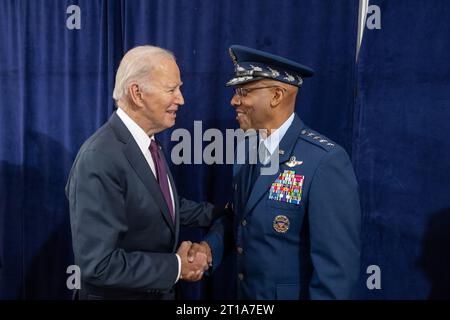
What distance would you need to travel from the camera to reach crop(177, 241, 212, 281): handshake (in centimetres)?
126

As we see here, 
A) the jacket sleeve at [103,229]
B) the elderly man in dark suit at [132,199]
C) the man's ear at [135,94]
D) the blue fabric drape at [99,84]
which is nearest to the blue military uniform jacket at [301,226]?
the elderly man in dark suit at [132,199]

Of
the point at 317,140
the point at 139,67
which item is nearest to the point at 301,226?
the point at 317,140

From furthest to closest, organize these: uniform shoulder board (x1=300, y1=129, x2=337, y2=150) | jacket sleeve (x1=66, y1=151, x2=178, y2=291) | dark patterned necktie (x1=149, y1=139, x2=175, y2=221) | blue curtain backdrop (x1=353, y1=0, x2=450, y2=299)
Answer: blue curtain backdrop (x1=353, y1=0, x2=450, y2=299) < dark patterned necktie (x1=149, y1=139, x2=175, y2=221) < uniform shoulder board (x1=300, y1=129, x2=337, y2=150) < jacket sleeve (x1=66, y1=151, x2=178, y2=291)

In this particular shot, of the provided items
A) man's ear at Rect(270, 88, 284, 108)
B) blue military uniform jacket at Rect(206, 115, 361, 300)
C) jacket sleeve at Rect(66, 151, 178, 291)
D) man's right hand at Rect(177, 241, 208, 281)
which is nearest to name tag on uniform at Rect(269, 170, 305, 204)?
blue military uniform jacket at Rect(206, 115, 361, 300)

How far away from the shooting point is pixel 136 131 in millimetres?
1280

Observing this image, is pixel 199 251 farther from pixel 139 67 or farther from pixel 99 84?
pixel 99 84

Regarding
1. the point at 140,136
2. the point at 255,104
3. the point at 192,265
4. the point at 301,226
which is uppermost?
the point at 255,104

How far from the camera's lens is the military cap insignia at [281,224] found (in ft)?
4.00

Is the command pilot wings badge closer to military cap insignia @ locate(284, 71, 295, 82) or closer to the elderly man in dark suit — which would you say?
military cap insignia @ locate(284, 71, 295, 82)

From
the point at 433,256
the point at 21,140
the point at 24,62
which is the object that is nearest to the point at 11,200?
the point at 21,140

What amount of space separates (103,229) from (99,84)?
1.17 meters

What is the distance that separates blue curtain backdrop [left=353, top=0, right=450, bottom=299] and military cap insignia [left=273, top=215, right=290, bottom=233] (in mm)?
871

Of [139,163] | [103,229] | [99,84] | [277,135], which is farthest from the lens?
[99,84]

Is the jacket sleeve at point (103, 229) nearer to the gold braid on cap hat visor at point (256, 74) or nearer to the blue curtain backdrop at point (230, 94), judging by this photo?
the gold braid on cap hat visor at point (256, 74)
